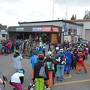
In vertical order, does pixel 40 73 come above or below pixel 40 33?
below

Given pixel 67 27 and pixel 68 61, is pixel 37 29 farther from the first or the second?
pixel 68 61

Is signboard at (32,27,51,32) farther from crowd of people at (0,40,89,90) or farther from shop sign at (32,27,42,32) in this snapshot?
crowd of people at (0,40,89,90)

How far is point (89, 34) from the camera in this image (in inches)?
2430

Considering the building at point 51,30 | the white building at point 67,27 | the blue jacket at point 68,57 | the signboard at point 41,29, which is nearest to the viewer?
the blue jacket at point 68,57

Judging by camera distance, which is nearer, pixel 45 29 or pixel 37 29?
pixel 45 29

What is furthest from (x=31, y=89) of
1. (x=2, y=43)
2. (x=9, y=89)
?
(x=2, y=43)

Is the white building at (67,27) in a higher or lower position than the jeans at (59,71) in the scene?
higher

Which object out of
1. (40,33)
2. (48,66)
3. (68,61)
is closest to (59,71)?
(68,61)

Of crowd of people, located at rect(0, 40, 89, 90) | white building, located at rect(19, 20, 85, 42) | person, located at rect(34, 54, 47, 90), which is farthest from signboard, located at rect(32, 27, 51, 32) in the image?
person, located at rect(34, 54, 47, 90)

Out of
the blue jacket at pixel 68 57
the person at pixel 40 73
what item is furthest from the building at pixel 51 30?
the person at pixel 40 73

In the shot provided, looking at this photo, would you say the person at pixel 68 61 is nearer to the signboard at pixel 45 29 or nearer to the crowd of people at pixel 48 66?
the crowd of people at pixel 48 66

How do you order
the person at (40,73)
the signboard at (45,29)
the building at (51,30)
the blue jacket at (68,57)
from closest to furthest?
1. the person at (40,73)
2. the blue jacket at (68,57)
3. the signboard at (45,29)
4. the building at (51,30)

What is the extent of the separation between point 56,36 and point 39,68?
31.9m

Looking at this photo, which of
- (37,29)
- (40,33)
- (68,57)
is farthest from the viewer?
(40,33)
